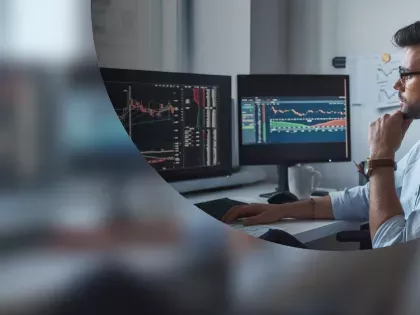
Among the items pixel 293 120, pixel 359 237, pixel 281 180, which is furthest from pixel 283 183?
pixel 293 120

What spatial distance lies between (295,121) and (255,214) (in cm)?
54

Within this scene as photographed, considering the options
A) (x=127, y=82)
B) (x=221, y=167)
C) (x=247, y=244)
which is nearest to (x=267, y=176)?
(x=221, y=167)

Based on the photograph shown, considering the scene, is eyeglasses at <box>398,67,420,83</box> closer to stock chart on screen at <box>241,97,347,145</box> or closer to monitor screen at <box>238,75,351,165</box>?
monitor screen at <box>238,75,351,165</box>

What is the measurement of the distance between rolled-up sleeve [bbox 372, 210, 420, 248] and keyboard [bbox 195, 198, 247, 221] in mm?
222

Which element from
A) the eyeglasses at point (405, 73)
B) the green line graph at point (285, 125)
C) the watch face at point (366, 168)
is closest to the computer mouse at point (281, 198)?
the watch face at point (366, 168)

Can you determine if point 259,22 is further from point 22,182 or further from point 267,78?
point 22,182

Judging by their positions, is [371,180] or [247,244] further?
[371,180]

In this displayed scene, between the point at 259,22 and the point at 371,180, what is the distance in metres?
0.31

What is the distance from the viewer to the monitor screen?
85 cm

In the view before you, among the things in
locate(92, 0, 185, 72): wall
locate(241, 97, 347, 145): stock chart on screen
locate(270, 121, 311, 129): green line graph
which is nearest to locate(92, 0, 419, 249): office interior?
locate(92, 0, 185, 72): wall

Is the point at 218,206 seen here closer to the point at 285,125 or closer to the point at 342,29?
the point at 342,29

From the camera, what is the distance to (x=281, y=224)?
0.69m

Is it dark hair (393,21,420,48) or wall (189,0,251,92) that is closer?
wall (189,0,251,92)

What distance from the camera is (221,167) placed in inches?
27.5
